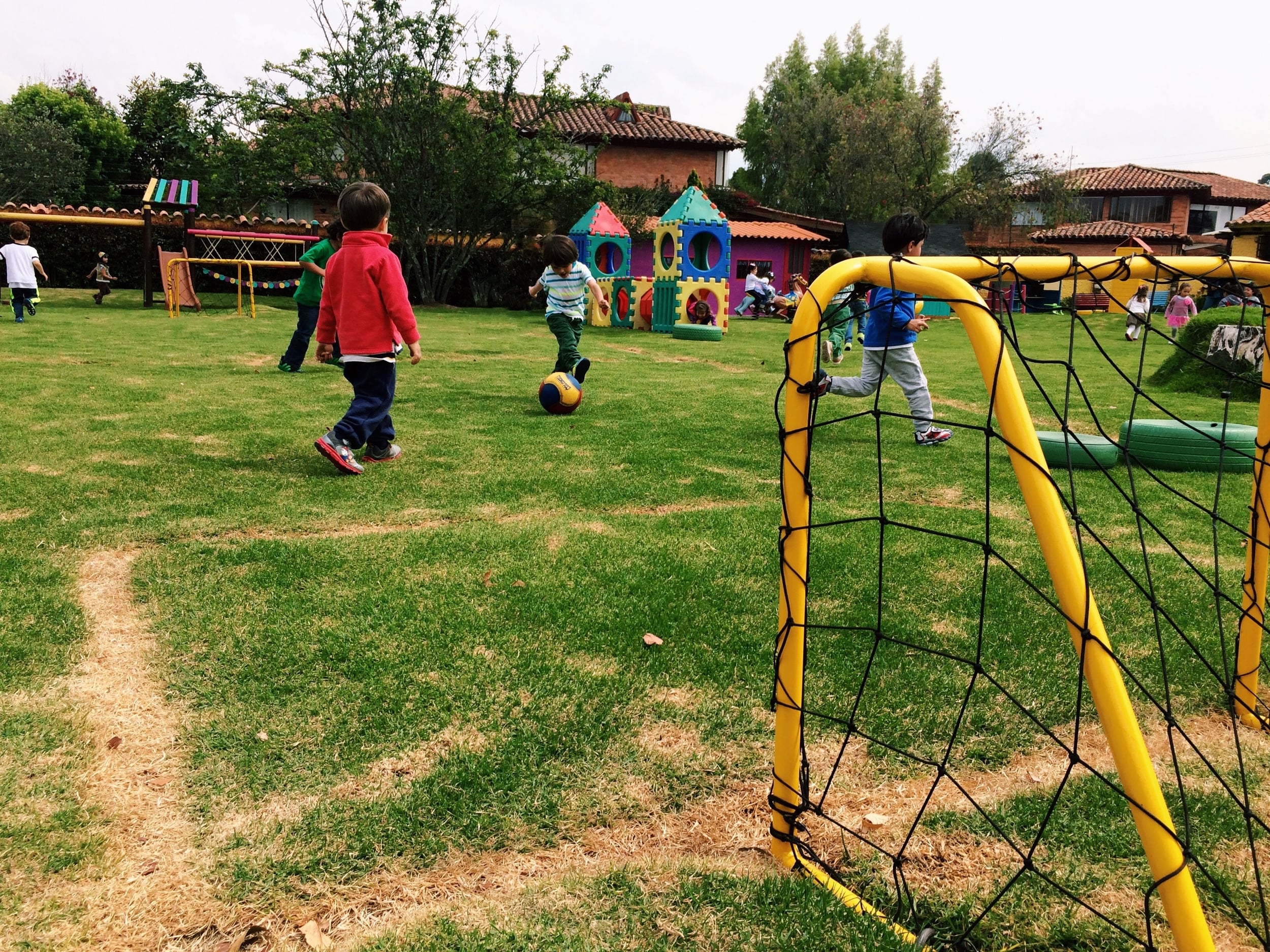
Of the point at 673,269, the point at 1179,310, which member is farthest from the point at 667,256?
the point at 1179,310

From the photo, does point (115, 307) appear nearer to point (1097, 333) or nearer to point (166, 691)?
point (166, 691)

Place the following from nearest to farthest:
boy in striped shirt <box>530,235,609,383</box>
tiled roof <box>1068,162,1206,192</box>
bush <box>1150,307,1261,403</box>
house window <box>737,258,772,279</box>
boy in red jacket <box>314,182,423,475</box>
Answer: boy in red jacket <box>314,182,423,475</box>, boy in striped shirt <box>530,235,609,383</box>, bush <box>1150,307,1261,403</box>, house window <box>737,258,772,279</box>, tiled roof <box>1068,162,1206,192</box>

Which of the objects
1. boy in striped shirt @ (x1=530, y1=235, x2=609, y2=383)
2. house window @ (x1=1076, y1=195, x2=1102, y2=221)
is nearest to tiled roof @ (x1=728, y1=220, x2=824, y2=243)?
house window @ (x1=1076, y1=195, x2=1102, y2=221)

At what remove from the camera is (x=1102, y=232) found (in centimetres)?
4978

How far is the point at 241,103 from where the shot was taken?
22.0 m

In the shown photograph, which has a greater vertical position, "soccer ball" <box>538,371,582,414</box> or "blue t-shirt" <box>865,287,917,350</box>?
"blue t-shirt" <box>865,287,917,350</box>

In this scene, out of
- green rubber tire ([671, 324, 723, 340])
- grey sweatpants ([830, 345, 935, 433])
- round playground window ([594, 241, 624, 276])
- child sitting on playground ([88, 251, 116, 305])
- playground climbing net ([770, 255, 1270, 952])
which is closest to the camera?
playground climbing net ([770, 255, 1270, 952])

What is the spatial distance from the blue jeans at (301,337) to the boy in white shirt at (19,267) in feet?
23.2

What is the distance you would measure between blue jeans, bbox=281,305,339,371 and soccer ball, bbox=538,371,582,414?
313 cm

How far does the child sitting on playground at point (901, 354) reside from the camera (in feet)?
21.0

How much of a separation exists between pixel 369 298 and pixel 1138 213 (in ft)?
193

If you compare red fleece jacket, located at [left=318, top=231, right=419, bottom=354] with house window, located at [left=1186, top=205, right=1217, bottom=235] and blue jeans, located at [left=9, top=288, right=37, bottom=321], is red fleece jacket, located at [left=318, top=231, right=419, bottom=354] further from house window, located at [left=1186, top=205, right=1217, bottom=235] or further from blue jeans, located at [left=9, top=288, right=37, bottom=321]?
house window, located at [left=1186, top=205, right=1217, bottom=235]

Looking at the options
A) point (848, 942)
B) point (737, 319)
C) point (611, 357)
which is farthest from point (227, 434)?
point (737, 319)

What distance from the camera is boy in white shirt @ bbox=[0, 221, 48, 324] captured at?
14539 mm
